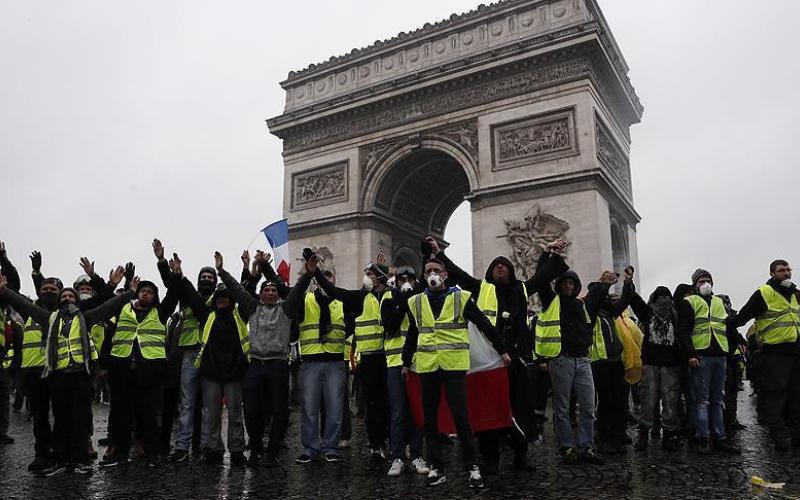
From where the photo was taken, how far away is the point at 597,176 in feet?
59.5

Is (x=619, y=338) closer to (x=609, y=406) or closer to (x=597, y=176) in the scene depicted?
(x=609, y=406)

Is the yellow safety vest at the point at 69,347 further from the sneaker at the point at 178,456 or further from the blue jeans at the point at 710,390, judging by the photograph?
the blue jeans at the point at 710,390

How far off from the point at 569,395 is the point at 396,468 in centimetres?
178

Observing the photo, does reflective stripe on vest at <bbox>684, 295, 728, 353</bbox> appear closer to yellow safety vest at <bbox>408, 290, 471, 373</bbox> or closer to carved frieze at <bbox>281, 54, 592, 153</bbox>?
yellow safety vest at <bbox>408, 290, 471, 373</bbox>

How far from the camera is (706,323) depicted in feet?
21.6

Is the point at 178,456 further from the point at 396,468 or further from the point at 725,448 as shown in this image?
the point at 725,448

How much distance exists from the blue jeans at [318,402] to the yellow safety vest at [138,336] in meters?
1.59

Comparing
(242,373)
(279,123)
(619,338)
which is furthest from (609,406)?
(279,123)

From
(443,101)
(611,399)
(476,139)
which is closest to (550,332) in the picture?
(611,399)

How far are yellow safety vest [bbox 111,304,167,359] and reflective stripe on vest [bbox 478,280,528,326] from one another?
347 cm

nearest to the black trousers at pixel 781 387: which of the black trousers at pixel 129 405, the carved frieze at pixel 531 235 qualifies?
the black trousers at pixel 129 405

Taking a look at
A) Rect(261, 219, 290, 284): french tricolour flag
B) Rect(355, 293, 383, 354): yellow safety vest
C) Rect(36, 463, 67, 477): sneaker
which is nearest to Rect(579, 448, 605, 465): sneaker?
Rect(355, 293, 383, 354): yellow safety vest

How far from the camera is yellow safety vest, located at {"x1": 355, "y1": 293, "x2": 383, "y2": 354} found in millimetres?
6391

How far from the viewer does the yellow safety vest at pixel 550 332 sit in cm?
583
